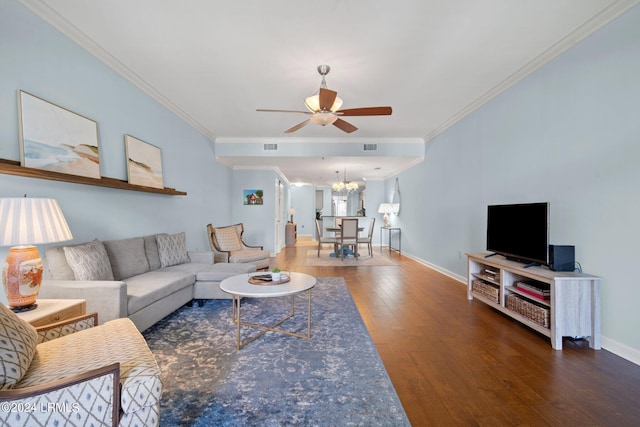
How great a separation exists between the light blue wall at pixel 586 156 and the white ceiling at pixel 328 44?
0.24 m

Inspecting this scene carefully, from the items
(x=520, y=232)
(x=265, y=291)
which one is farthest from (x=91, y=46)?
(x=520, y=232)

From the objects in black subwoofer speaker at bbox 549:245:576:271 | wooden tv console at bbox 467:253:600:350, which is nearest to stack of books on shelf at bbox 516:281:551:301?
wooden tv console at bbox 467:253:600:350

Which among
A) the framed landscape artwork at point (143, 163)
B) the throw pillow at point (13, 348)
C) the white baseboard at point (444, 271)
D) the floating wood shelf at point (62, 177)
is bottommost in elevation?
the white baseboard at point (444, 271)

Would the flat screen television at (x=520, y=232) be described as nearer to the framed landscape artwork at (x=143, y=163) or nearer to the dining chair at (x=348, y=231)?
the dining chair at (x=348, y=231)

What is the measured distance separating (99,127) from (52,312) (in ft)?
6.47

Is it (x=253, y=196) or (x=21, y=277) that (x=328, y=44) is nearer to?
(x=21, y=277)

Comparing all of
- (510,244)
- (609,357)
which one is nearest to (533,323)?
(609,357)

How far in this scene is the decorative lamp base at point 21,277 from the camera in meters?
1.58

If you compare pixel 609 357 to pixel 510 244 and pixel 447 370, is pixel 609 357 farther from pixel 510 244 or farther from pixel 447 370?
pixel 447 370

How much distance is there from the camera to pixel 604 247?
86.0 inches

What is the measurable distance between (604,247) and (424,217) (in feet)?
11.7

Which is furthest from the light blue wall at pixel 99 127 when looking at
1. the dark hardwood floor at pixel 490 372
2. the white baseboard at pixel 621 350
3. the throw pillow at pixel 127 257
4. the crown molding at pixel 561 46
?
the white baseboard at pixel 621 350

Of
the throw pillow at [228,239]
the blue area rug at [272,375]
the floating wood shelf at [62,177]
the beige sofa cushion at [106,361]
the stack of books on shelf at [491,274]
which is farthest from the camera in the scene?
the throw pillow at [228,239]

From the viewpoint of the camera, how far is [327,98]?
2.59 m
